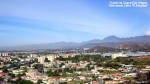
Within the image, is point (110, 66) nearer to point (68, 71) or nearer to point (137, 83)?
point (68, 71)

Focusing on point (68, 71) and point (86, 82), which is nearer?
point (86, 82)

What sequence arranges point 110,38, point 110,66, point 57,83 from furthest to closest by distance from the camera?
point 110,38 → point 110,66 → point 57,83

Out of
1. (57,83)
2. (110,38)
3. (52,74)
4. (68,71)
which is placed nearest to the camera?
(57,83)

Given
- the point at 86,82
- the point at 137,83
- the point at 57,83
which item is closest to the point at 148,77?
the point at 137,83

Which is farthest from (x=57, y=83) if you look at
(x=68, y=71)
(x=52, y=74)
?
(x=68, y=71)

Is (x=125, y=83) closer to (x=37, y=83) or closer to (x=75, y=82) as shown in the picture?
(x=75, y=82)

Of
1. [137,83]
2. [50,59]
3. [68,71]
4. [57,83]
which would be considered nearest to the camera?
[137,83]

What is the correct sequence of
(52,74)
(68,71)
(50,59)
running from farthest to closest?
1. (50,59)
2. (68,71)
3. (52,74)

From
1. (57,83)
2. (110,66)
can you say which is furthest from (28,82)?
(110,66)

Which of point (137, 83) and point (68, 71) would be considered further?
point (68, 71)
